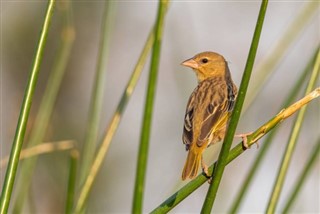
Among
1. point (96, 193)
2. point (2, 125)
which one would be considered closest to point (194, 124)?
point (96, 193)

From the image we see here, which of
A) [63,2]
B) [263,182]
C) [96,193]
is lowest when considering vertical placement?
[96,193]

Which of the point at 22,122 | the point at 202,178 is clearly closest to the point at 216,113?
the point at 202,178

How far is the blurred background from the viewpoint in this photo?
325 centimetres

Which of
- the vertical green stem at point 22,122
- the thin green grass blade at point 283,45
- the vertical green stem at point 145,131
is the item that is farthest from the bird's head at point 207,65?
the vertical green stem at point 145,131

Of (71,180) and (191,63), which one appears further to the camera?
(191,63)

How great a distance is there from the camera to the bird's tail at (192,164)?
2.45 metres

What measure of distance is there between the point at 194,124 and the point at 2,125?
334 centimetres

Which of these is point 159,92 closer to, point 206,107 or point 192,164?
point 206,107

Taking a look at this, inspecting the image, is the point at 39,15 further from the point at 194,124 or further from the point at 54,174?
the point at 194,124

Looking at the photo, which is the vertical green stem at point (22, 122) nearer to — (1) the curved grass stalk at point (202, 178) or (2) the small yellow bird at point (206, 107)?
(1) the curved grass stalk at point (202, 178)

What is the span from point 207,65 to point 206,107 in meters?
0.76

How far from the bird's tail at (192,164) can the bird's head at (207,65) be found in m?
1.06

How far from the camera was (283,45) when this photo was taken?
2.67 meters

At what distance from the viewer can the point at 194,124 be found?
2.80m
